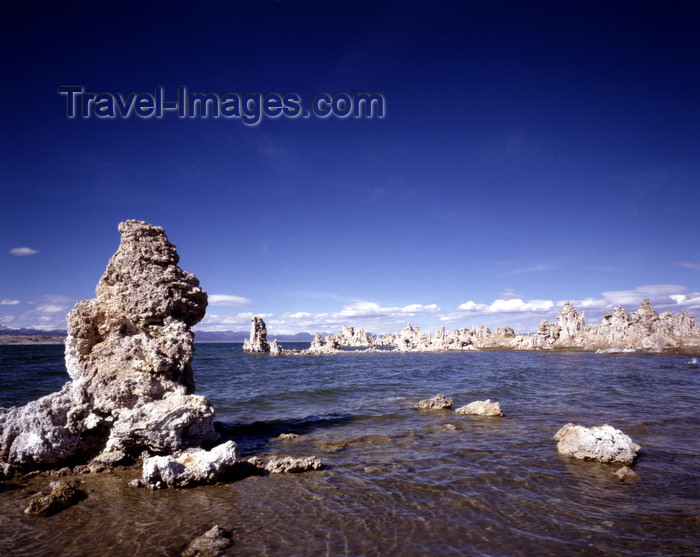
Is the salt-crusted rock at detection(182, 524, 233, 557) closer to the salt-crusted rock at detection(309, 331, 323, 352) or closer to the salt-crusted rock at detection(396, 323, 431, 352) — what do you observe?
the salt-crusted rock at detection(309, 331, 323, 352)

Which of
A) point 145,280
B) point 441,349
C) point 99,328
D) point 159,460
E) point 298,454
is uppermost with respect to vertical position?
point 145,280

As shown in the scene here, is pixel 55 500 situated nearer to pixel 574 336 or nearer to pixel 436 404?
pixel 436 404

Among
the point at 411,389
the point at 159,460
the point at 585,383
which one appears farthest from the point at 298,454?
the point at 585,383

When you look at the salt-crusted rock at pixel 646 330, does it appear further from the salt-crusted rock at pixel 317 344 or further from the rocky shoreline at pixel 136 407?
the rocky shoreline at pixel 136 407

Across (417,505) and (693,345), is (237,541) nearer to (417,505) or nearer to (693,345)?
(417,505)

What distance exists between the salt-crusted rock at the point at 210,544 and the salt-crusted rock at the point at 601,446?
8955 mm

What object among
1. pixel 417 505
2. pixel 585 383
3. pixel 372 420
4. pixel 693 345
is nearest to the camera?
pixel 417 505

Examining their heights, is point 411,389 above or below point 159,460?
below

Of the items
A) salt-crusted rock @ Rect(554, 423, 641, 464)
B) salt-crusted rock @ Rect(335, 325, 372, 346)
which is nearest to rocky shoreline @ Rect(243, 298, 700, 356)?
salt-crusted rock @ Rect(335, 325, 372, 346)

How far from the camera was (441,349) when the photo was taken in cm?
10725

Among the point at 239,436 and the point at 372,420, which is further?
the point at 372,420

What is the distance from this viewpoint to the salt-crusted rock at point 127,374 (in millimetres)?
9297

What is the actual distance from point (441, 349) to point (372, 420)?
96.4 metres

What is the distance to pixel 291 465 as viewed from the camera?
364 inches
